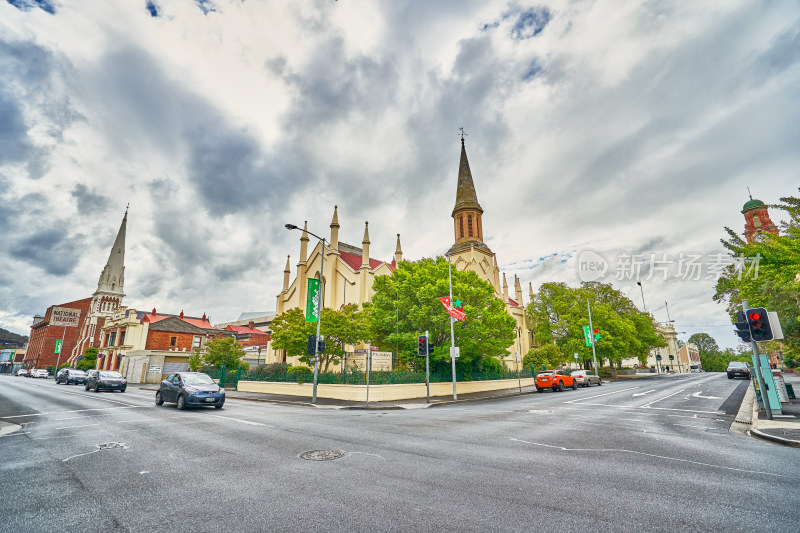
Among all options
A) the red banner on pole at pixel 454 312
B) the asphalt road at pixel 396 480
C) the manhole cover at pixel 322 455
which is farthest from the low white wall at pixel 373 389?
Answer: the manhole cover at pixel 322 455

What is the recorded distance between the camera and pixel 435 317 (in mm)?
23438

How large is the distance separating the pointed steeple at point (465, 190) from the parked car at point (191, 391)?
40305 millimetres

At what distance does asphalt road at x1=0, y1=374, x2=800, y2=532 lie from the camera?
151 inches

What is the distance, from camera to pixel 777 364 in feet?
190

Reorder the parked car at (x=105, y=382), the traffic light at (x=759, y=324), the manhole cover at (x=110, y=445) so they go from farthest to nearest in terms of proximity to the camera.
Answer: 1. the parked car at (x=105, y=382)
2. the traffic light at (x=759, y=324)
3. the manhole cover at (x=110, y=445)

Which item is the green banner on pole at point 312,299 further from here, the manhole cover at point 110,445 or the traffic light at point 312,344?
the manhole cover at point 110,445

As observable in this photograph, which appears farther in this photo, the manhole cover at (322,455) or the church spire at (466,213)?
the church spire at (466,213)

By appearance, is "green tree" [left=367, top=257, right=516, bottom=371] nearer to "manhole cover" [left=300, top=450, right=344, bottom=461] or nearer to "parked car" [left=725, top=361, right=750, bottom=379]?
"manhole cover" [left=300, top=450, right=344, bottom=461]

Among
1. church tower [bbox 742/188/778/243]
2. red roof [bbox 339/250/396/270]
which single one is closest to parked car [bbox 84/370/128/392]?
red roof [bbox 339/250/396/270]

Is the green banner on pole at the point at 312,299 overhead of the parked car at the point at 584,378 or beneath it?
overhead

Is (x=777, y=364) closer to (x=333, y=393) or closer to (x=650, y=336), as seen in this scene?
(x=650, y=336)

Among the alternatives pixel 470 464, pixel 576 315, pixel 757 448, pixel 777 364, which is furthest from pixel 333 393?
pixel 777 364

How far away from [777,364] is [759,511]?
79.3 m

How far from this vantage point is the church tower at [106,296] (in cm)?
7000
